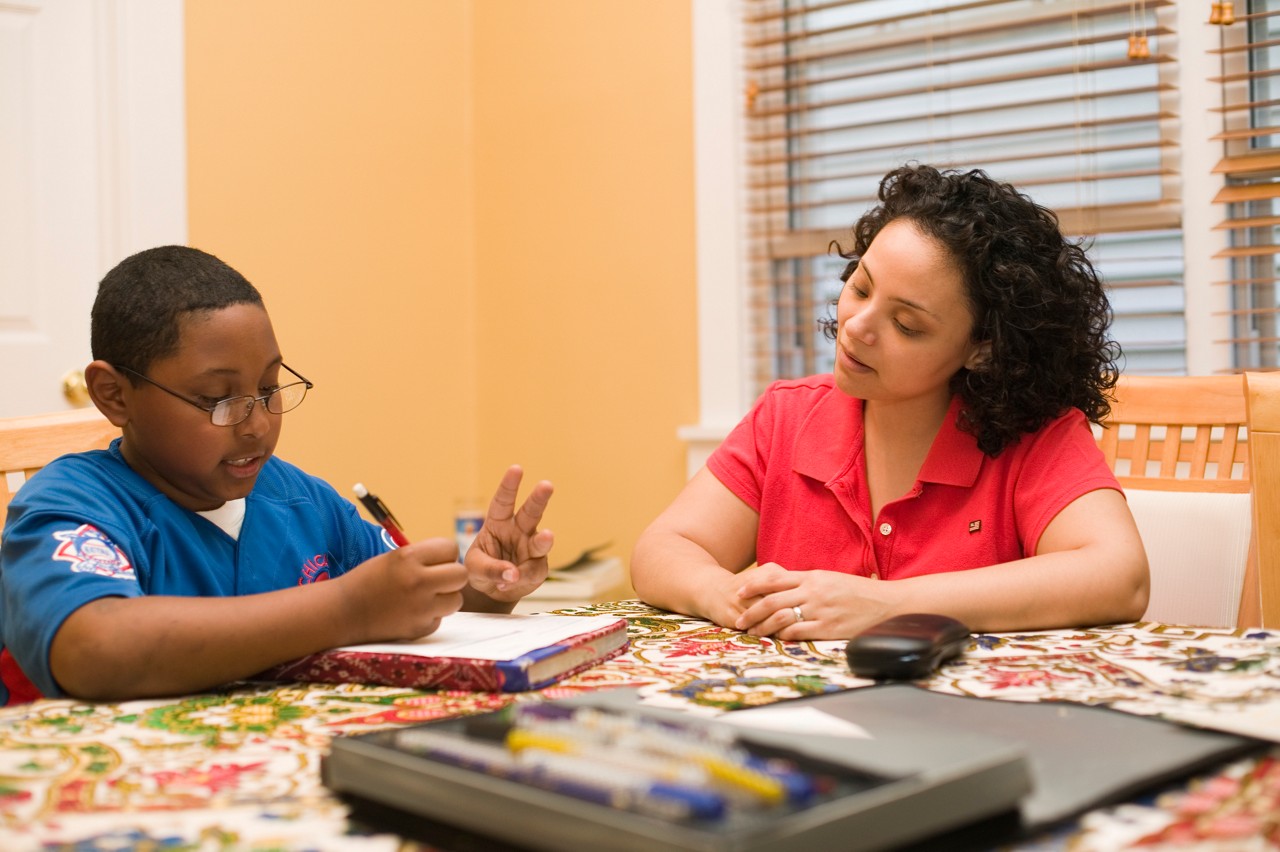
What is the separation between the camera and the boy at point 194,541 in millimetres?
869

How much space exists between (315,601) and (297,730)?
170mm

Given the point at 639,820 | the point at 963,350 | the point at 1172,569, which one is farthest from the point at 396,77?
the point at 639,820

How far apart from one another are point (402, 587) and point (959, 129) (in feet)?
6.37

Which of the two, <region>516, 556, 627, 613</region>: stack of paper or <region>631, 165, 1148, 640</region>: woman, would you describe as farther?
<region>516, 556, 627, 613</region>: stack of paper

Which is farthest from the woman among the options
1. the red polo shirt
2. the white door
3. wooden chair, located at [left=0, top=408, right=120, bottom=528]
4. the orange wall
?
the white door

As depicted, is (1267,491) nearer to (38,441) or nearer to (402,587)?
(402,587)

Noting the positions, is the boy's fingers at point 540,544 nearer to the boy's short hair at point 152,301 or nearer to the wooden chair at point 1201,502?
the boy's short hair at point 152,301

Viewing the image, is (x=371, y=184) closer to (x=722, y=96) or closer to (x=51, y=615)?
(x=722, y=96)

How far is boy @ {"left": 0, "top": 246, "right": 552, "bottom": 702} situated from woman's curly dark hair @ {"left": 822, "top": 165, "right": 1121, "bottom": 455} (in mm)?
603

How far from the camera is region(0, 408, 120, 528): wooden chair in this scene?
1.36m

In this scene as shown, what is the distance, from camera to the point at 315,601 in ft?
3.01

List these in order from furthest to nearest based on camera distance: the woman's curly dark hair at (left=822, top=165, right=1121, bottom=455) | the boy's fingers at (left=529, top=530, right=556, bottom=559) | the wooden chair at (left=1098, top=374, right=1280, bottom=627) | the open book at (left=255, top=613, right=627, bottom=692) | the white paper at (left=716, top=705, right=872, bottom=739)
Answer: the woman's curly dark hair at (left=822, top=165, right=1121, bottom=455) → the wooden chair at (left=1098, top=374, right=1280, bottom=627) → the boy's fingers at (left=529, top=530, right=556, bottom=559) → the open book at (left=255, top=613, right=627, bottom=692) → the white paper at (left=716, top=705, right=872, bottom=739)

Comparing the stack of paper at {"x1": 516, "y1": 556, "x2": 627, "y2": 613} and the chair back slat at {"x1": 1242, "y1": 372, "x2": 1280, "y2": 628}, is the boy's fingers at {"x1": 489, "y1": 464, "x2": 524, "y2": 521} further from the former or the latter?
the stack of paper at {"x1": 516, "y1": 556, "x2": 627, "y2": 613}

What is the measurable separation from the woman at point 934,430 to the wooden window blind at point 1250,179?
2.46 ft
